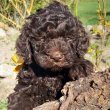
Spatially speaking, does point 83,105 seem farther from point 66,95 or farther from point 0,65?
point 0,65

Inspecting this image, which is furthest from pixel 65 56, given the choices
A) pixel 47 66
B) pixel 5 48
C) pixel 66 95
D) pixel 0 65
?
pixel 5 48

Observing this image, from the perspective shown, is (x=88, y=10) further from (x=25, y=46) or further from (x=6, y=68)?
(x=25, y=46)

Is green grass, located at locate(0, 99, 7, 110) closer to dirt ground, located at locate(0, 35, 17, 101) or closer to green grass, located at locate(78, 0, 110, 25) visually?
dirt ground, located at locate(0, 35, 17, 101)

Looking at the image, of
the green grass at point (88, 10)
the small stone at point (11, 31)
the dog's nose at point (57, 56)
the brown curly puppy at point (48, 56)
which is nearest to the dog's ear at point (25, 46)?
the brown curly puppy at point (48, 56)

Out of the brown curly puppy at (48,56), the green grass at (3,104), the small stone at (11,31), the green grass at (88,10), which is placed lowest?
the green grass at (3,104)

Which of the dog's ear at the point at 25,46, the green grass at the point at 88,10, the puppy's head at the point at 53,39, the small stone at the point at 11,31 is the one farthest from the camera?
the green grass at the point at 88,10

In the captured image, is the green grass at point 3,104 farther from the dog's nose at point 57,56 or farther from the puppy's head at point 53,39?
the dog's nose at point 57,56

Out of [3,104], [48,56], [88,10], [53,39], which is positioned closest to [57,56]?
[48,56]

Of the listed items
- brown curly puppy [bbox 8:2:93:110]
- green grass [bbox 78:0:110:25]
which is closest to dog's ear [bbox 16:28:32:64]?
brown curly puppy [bbox 8:2:93:110]
